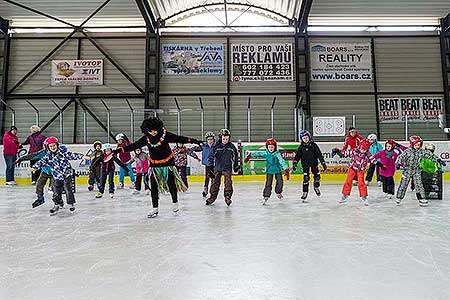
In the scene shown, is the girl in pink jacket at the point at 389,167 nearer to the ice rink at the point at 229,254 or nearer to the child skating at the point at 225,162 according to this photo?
the ice rink at the point at 229,254

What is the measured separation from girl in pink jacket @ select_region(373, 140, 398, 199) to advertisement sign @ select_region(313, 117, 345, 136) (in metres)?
5.75

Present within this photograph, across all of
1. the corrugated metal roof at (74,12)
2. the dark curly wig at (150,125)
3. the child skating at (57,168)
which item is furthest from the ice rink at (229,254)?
the corrugated metal roof at (74,12)

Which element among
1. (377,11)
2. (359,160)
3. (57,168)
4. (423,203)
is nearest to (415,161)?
(423,203)

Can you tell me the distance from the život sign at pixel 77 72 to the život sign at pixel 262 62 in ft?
18.9

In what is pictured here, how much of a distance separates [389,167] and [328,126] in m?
6.16

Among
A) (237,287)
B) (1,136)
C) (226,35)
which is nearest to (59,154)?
(237,287)

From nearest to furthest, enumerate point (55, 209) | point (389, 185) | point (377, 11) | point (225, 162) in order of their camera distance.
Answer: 1. point (55, 209)
2. point (225, 162)
3. point (389, 185)
4. point (377, 11)

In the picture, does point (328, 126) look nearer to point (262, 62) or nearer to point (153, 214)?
Result: point (262, 62)

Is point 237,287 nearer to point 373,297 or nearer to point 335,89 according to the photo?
point 373,297

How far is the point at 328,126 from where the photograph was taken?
13586 millimetres

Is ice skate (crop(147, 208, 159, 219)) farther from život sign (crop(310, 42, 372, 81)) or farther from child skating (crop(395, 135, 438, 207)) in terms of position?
život sign (crop(310, 42, 372, 81))

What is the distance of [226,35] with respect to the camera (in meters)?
16.2

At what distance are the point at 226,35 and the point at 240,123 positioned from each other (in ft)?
13.5

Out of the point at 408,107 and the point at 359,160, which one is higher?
the point at 408,107
